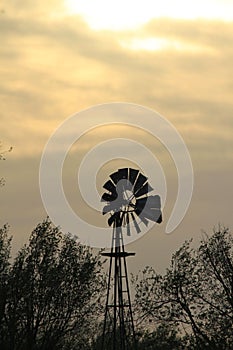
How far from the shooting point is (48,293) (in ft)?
143

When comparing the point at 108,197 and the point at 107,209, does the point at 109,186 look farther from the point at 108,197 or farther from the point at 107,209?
the point at 107,209

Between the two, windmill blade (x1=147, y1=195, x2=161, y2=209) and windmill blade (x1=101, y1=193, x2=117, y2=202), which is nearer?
windmill blade (x1=147, y1=195, x2=161, y2=209)

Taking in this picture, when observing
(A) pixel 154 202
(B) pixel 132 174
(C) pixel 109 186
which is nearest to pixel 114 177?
(C) pixel 109 186

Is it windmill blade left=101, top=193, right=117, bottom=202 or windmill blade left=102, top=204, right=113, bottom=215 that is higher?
windmill blade left=101, top=193, right=117, bottom=202

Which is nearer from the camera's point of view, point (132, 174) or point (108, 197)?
point (108, 197)

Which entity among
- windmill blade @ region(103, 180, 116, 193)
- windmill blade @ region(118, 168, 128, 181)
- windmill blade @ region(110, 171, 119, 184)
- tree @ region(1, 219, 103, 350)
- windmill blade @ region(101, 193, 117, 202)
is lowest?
tree @ region(1, 219, 103, 350)

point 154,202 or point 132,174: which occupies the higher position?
point 132,174

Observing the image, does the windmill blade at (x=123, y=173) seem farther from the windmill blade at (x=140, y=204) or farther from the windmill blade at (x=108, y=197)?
the windmill blade at (x=140, y=204)

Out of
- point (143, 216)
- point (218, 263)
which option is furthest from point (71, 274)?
point (218, 263)

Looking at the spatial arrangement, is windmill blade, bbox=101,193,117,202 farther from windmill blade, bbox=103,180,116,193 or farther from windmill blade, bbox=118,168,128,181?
windmill blade, bbox=118,168,128,181

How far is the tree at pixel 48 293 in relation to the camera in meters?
42.6

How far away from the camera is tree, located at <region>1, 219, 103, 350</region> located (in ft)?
140

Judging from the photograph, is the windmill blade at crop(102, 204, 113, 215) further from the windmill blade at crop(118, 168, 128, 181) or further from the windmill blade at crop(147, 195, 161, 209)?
the windmill blade at crop(147, 195, 161, 209)

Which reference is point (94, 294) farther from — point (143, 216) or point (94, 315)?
point (143, 216)
